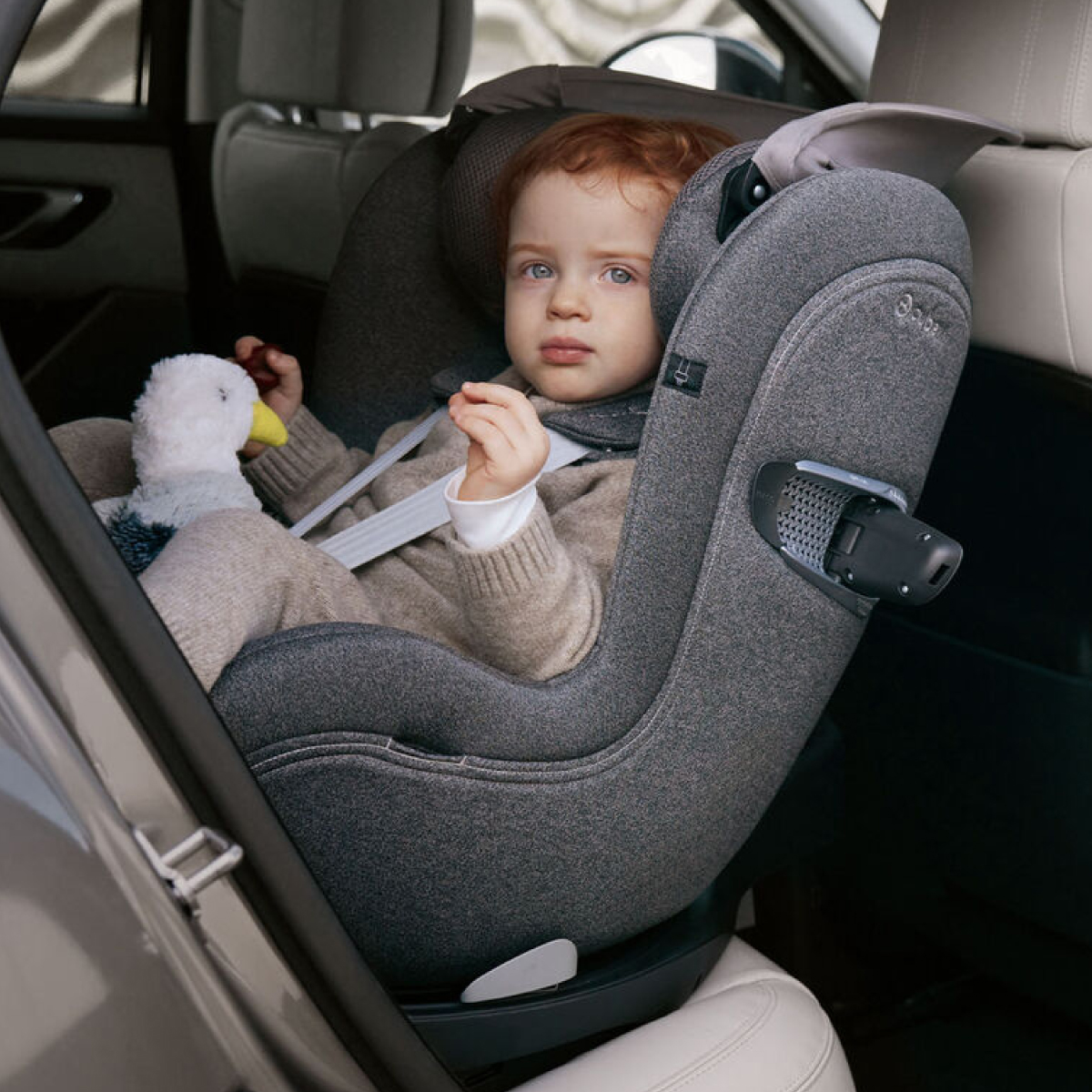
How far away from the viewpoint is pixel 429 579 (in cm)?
131

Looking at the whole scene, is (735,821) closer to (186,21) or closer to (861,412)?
(861,412)

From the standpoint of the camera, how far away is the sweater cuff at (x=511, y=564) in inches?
42.8

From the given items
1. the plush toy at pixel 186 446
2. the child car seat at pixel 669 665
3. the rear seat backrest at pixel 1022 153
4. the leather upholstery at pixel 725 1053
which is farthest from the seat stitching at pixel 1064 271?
the plush toy at pixel 186 446

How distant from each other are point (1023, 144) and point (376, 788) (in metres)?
0.79

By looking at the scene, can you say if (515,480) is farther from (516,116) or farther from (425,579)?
(516,116)

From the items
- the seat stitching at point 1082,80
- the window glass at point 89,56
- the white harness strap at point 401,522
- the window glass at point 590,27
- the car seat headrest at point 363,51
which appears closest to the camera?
the seat stitching at point 1082,80

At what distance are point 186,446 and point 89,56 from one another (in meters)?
1.28

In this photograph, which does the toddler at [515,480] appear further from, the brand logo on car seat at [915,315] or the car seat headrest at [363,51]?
the car seat headrest at [363,51]

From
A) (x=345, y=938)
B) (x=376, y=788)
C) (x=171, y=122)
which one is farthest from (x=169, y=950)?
(x=171, y=122)

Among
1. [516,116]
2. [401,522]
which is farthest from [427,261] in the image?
[401,522]

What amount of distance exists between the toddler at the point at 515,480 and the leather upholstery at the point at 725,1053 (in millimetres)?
308

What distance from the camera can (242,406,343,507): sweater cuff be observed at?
60.1 inches

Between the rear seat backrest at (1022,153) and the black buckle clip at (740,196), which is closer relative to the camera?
the black buckle clip at (740,196)

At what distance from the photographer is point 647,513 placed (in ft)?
3.36
